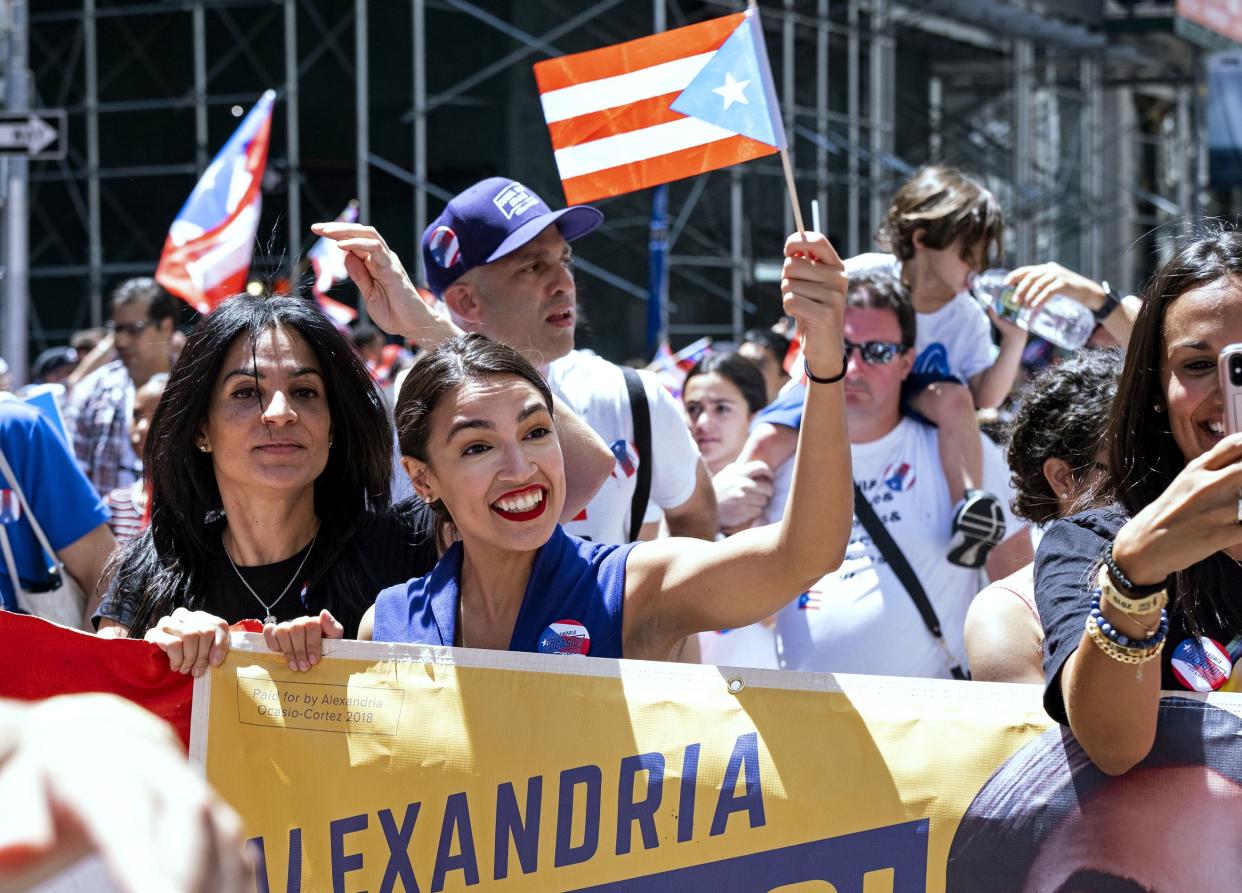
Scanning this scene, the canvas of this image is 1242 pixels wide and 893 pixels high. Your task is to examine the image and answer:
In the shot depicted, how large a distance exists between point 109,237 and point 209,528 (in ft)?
46.6

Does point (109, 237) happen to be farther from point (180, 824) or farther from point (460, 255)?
point (180, 824)

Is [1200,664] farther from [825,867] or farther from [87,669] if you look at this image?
[87,669]

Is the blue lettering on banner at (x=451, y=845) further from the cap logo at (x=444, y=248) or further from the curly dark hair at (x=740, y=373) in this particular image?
the curly dark hair at (x=740, y=373)

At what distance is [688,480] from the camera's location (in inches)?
149

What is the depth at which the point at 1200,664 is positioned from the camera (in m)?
2.14

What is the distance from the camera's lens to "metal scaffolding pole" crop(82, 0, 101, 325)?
15930mm

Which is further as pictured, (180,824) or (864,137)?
(864,137)

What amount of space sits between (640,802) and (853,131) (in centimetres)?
1617

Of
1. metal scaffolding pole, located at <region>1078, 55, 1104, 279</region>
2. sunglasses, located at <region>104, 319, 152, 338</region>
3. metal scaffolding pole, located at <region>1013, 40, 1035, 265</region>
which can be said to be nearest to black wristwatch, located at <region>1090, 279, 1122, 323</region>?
sunglasses, located at <region>104, 319, 152, 338</region>

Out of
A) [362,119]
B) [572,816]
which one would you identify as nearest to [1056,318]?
[572,816]

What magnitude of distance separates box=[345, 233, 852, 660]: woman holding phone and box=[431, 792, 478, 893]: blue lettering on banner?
0.28m

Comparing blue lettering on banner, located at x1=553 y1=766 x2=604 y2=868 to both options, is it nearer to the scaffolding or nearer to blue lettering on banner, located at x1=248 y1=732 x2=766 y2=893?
blue lettering on banner, located at x1=248 y1=732 x2=766 y2=893

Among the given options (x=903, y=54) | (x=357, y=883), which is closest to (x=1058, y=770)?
(x=357, y=883)

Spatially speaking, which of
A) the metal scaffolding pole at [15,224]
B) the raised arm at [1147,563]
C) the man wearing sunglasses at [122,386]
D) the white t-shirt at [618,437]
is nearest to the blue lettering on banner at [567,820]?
the raised arm at [1147,563]
